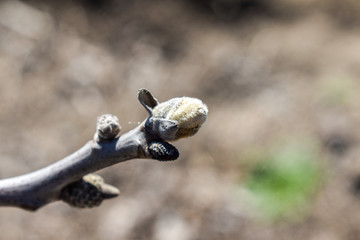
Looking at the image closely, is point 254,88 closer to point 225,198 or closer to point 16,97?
point 225,198

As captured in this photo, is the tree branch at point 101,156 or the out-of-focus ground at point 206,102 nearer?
the tree branch at point 101,156

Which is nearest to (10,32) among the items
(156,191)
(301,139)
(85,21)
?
(85,21)

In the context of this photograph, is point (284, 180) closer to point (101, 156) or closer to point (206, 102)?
point (206, 102)

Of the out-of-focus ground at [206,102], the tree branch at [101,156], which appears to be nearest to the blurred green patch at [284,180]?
the out-of-focus ground at [206,102]

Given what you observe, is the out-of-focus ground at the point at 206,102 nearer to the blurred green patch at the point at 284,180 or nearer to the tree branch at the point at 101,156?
the blurred green patch at the point at 284,180

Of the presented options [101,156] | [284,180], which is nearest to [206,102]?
[284,180]
